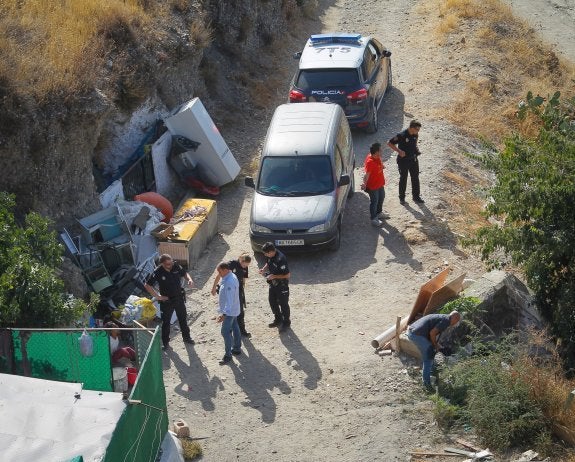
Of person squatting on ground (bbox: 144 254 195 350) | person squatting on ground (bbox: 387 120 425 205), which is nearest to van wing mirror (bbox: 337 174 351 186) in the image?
person squatting on ground (bbox: 387 120 425 205)

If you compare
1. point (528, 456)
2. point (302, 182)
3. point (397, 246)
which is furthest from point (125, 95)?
point (528, 456)

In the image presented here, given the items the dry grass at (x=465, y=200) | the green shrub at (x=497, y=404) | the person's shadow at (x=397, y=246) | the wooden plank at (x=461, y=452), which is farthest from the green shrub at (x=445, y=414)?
the dry grass at (x=465, y=200)

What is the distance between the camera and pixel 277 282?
13.9 m

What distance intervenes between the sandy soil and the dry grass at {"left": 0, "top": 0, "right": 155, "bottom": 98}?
12.5ft

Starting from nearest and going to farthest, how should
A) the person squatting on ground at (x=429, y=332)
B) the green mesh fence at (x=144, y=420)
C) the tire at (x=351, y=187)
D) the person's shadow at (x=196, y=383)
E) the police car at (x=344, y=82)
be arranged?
the green mesh fence at (x=144, y=420)
the person squatting on ground at (x=429, y=332)
the person's shadow at (x=196, y=383)
the tire at (x=351, y=187)
the police car at (x=344, y=82)

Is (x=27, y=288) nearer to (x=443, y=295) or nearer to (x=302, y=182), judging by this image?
(x=443, y=295)

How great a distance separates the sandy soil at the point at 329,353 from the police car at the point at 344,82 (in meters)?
1.06

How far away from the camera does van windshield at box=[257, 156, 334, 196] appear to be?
1688 cm

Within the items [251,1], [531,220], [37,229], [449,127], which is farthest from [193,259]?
[251,1]

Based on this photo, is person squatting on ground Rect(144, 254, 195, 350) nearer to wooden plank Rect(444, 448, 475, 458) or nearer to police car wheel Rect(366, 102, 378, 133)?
wooden plank Rect(444, 448, 475, 458)

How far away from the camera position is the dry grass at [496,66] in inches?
931

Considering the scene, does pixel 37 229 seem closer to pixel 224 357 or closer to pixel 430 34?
pixel 224 357

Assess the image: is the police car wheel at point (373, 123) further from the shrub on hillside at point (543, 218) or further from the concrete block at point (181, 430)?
the concrete block at point (181, 430)

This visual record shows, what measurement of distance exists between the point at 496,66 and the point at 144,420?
1905 cm
